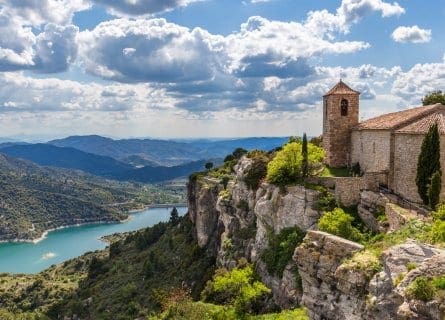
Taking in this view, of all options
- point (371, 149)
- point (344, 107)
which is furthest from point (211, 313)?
point (344, 107)

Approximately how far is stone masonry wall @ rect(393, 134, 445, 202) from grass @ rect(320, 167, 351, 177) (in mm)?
8197

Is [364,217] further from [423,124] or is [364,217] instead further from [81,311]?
[81,311]

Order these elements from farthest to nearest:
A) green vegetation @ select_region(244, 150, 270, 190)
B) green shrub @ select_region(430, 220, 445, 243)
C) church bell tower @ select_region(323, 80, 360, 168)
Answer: green vegetation @ select_region(244, 150, 270, 190) → church bell tower @ select_region(323, 80, 360, 168) → green shrub @ select_region(430, 220, 445, 243)

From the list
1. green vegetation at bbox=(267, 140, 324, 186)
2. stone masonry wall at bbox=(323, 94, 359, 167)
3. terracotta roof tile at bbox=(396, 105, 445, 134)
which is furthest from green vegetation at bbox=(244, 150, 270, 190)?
terracotta roof tile at bbox=(396, 105, 445, 134)

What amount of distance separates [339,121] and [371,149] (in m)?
6.49

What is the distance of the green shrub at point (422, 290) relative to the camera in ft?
61.2

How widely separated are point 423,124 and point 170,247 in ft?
226

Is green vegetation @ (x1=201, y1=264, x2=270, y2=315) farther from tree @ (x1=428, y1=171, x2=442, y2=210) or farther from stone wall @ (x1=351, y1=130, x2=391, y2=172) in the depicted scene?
tree @ (x1=428, y1=171, x2=442, y2=210)

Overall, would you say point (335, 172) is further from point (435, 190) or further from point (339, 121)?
point (435, 190)

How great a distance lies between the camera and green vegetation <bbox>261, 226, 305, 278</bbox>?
135ft

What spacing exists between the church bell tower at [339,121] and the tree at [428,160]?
48.8 feet

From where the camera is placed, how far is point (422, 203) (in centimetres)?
3788

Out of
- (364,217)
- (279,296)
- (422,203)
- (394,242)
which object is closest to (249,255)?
(279,296)

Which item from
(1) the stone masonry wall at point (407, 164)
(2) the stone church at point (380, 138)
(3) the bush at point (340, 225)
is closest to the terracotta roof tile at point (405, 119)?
(2) the stone church at point (380, 138)
